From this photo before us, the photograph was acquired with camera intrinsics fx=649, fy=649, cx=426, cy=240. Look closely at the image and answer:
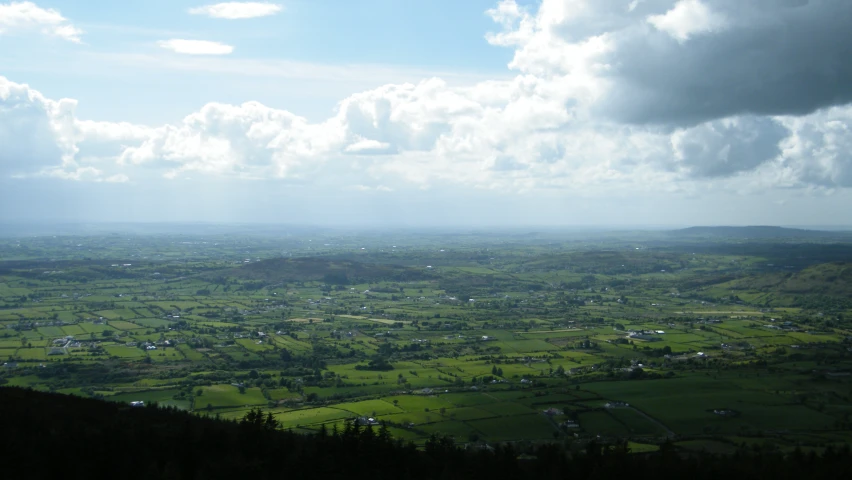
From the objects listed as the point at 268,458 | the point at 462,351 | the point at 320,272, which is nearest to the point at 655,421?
A: the point at 268,458

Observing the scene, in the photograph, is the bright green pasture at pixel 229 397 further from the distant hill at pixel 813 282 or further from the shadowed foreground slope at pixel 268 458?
the distant hill at pixel 813 282

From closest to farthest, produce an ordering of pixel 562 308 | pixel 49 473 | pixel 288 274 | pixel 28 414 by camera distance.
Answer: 1. pixel 49 473
2. pixel 28 414
3. pixel 562 308
4. pixel 288 274

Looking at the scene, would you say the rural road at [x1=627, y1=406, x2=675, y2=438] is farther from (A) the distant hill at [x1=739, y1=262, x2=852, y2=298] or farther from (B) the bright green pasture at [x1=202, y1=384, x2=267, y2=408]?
(A) the distant hill at [x1=739, y1=262, x2=852, y2=298]

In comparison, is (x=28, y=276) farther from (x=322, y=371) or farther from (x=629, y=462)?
(x=629, y=462)

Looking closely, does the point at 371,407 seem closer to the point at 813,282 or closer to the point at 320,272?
the point at 813,282

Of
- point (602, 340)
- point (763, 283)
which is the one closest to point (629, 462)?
point (602, 340)
